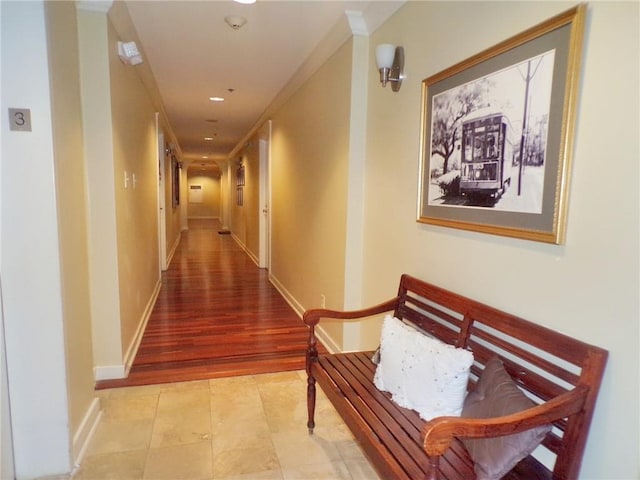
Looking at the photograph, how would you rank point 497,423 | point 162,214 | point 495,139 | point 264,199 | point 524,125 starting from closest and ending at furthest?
1. point 497,423
2. point 524,125
3. point 495,139
4. point 162,214
5. point 264,199

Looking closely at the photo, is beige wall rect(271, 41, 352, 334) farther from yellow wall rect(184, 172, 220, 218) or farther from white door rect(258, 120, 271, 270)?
yellow wall rect(184, 172, 220, 218)

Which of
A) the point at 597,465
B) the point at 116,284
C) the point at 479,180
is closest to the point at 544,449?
the point at 597,465

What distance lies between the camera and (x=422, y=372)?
1.54m

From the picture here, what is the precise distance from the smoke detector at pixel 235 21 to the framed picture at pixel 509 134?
4.95ft

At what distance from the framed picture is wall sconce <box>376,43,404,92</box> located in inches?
14.5

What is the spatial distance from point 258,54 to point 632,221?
3103 mm

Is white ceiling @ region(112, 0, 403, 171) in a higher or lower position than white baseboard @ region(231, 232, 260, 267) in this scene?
higher

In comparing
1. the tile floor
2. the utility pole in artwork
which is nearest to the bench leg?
the tile floor

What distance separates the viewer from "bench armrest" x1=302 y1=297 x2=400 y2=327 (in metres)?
2.05

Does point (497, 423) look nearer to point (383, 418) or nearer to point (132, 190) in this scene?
point (383, 418)

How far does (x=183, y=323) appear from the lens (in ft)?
12.4

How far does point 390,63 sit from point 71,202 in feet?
5.73

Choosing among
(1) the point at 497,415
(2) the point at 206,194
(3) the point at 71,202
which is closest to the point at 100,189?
(3) the point at 71,202

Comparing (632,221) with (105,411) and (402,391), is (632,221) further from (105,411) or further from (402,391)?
(105,411)
